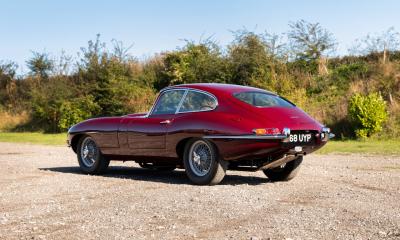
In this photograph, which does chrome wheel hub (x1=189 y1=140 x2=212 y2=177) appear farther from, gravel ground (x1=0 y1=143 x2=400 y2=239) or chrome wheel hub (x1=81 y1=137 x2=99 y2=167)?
chrome wheel hub (x1=81 y1=137 x2=99 y2=167)

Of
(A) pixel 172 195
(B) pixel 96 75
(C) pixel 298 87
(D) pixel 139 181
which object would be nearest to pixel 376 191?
(A) pixel 172 195

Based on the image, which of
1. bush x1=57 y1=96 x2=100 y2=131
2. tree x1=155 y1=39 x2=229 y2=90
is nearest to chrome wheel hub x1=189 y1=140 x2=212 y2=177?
tree x1=155 y1=39 x2=229 y2=90

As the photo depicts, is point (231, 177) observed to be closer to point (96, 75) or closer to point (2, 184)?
point (2, 184)

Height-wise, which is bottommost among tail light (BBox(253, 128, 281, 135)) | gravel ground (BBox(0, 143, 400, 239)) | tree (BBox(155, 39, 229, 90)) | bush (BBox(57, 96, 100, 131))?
gravel ground (BBox(0, 143, 400, 239))

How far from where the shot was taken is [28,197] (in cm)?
838

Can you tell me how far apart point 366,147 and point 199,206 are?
1114cm

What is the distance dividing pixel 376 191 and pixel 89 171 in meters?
5.32

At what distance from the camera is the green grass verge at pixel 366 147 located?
1606 centimetres

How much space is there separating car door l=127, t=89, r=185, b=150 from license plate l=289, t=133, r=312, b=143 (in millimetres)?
2031

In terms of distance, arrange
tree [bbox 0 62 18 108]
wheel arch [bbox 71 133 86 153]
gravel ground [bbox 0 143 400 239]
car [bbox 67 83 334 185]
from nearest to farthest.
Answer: gravel ground [bbox 0 143 400 239] < car [bbox 67 83 334 185] < wheel arch [bbox 71 133 86 153] < tree [bbox 0 62 18 108]

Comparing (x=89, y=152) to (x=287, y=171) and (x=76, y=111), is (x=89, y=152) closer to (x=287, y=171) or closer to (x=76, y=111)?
(x=287, y=171)

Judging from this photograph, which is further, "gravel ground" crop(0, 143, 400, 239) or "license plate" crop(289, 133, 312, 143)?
"license plate" crop(289, 133, 312, 143)

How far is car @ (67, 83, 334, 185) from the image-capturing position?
8750mm

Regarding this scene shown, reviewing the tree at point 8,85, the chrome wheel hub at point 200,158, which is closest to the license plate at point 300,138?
the chrome wheel hub at point 200,158
